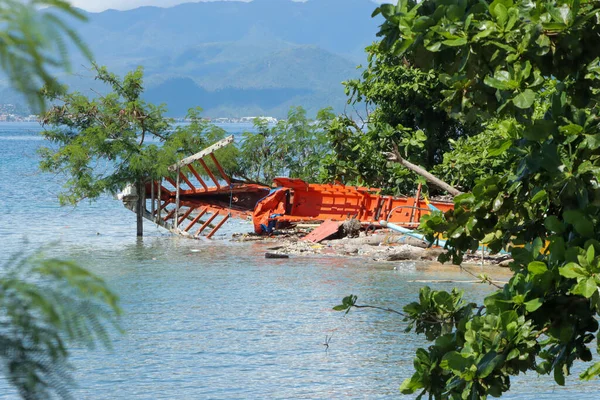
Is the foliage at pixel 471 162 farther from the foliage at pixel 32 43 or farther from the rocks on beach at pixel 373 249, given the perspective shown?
the foliage at pixel 32 43

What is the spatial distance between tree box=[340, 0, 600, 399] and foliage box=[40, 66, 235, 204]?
21086mm

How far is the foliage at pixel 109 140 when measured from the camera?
26031 millimetres

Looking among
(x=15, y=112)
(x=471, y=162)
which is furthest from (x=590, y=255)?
(x=471, y=162)

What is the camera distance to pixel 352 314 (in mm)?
16641

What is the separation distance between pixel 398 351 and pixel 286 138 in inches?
744

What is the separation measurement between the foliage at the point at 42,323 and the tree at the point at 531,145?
3191mm

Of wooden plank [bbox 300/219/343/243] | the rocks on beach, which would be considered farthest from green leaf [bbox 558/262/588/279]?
wooden plank [bbox 300/219/343/243]

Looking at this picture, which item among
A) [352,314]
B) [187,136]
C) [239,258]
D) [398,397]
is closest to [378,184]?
[239,258]

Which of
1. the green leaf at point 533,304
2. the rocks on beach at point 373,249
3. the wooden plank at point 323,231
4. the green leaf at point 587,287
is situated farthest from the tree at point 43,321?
the wooden plank at point 323,231

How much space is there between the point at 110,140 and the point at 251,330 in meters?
12.5

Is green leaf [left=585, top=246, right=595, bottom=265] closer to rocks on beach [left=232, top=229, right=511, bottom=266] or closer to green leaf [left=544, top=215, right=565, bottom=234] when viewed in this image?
green leaf [left=544, top=215, right=565, bottom=234]

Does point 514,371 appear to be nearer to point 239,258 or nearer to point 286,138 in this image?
point 239,258

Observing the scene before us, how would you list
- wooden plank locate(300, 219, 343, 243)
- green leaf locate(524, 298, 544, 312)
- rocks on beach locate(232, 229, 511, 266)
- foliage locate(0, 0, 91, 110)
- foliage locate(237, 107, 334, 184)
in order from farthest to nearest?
foliage locate(237, 107, 334, 184), wooden plank locate(300, 219, 343, 243), rocks on beach locate(232, 229, 511, 266), green leaf locate(524, 298, 544, 312), foliage locate(0, 0, 91, 110)

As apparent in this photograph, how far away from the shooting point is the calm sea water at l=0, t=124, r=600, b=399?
11.9 metres
